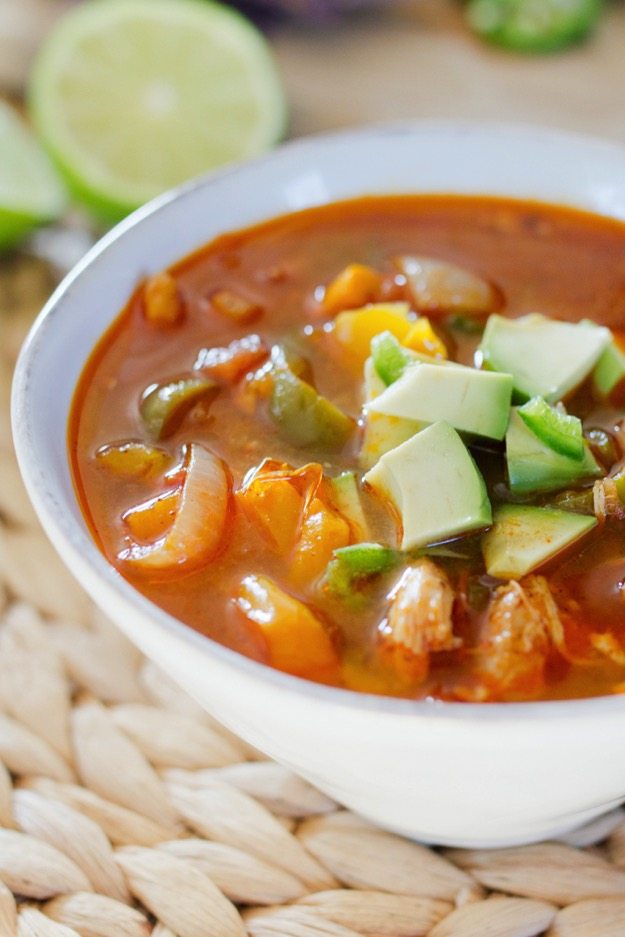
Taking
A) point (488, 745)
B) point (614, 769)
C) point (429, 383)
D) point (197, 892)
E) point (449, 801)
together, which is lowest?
point (197, 892)

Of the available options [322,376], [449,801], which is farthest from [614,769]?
[322,376]

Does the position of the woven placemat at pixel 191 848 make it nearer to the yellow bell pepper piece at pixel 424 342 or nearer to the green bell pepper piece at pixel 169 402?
the green bell pepper piece at pixel 169 402

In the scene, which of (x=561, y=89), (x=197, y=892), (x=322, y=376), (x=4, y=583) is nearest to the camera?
(x=197, y=892)

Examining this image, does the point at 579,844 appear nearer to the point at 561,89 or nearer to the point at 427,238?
the point at 427,238

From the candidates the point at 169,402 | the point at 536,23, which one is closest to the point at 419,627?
the point at 169,402

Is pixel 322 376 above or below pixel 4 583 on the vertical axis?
above

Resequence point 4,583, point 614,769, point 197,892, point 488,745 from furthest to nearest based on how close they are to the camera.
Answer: point 4,583 < point 197,892 < point 614,769 < point 488,745

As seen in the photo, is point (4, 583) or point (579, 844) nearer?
point (579, 844)
